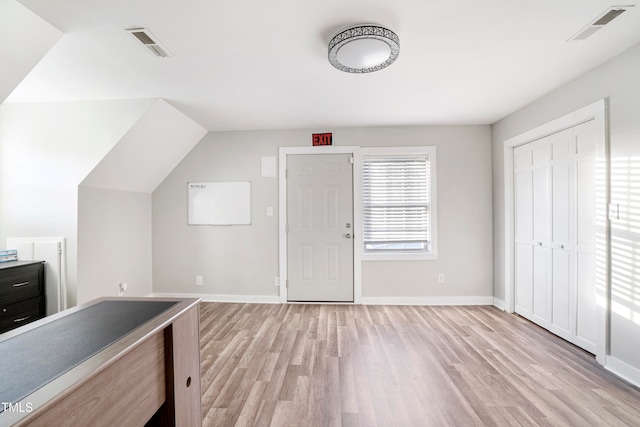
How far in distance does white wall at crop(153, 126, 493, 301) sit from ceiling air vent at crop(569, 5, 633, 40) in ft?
6.24

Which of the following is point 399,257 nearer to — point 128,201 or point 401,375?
point 401,375

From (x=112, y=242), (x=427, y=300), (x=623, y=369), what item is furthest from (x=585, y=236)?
(x=112, y=242)

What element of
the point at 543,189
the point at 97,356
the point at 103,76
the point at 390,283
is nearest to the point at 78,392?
the point at 97,356

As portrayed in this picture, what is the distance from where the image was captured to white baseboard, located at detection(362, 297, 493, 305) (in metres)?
3.76

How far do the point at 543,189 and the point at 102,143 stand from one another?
15.2 feet

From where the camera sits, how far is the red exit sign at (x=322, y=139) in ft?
12.6

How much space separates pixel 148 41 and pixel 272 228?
2.47 m

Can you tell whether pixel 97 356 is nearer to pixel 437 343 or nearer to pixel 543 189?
pixel 437 343

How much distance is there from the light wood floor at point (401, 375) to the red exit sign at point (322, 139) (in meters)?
2.29

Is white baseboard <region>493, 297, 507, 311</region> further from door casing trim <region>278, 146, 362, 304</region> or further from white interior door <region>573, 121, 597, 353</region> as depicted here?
door casing trim <region>278, 146, 362, 304</region>

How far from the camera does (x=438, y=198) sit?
12.5ft

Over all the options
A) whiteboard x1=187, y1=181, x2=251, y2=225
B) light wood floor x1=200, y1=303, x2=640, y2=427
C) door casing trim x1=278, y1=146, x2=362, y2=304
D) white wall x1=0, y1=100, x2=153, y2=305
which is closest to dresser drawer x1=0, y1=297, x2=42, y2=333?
white wall x1=0, y1=100, x2=153, y2=305

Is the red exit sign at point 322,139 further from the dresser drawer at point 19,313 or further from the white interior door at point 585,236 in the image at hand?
the dresser drawer at point 19,313

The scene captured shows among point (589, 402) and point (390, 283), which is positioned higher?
point (390, 283)
